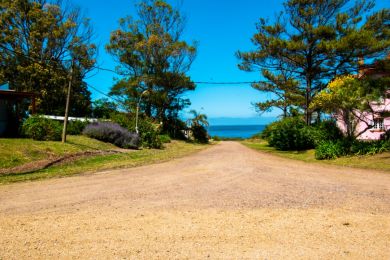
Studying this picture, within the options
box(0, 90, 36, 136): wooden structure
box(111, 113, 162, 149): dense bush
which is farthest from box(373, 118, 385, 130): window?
box(0, 90, 36, 136): wooden structure

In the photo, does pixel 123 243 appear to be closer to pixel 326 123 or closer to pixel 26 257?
pixel 26 257

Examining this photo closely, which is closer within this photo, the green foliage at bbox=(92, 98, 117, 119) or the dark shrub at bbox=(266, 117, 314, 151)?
the dark shrub at bbox=(266, 117, 314, 151)

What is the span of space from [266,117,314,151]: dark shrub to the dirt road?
12982 millimetres

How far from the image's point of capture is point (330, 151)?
17.5m

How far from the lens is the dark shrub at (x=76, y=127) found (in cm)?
2359

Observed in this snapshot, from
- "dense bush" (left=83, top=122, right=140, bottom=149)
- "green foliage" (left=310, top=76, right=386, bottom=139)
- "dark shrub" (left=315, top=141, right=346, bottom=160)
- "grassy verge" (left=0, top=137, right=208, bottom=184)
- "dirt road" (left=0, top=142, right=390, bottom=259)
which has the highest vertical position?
"green foliage" (left=310, top=76, right=386, bottom=139)

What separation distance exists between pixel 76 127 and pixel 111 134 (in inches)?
103

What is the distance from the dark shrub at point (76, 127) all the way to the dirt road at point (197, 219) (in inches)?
551

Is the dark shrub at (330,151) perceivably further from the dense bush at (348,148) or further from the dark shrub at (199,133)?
the dark shrub at (199,133)

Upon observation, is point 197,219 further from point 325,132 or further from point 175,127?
point 175,127

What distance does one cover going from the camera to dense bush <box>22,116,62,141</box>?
19237 mm

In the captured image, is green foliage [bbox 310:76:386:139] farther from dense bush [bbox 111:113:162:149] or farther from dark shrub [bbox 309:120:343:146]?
dense bush [bbox 111:113:162:149]

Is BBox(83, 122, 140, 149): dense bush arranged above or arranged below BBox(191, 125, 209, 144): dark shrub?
below

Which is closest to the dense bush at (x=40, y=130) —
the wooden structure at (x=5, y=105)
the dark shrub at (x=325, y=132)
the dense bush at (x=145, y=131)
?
the wooden structure at (x=5, y=105)
